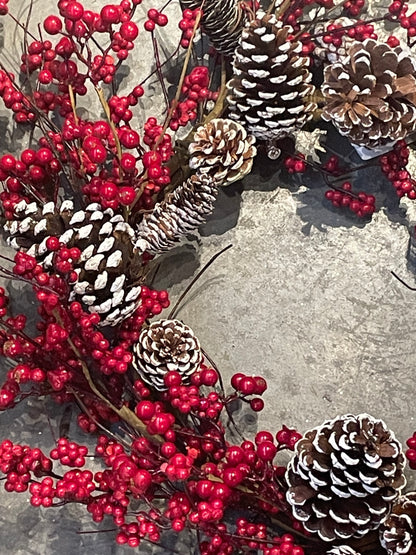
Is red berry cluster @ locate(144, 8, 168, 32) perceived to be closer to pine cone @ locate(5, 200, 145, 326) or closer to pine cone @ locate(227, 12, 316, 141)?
pine cone @ locate(227, 12, 316, 141)

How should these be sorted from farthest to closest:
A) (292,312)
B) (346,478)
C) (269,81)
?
(292,312) < (269,81) < (346,478)

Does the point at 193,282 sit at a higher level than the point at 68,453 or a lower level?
higher

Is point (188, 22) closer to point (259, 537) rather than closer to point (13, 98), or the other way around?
point (13, 98)

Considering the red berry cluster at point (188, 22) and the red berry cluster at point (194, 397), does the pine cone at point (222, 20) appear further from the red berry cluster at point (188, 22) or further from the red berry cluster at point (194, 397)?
the red berry cluster at point (194, 397)

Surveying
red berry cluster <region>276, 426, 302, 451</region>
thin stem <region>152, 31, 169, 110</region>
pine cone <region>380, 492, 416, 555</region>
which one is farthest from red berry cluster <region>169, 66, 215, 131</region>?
pine cone <region>380, 492, 416, 555</region>

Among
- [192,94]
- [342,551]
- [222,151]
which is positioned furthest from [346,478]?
[192,94]

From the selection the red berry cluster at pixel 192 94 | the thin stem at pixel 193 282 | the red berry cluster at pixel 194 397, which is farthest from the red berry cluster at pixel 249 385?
the red berry cluster at pixel 192 94
